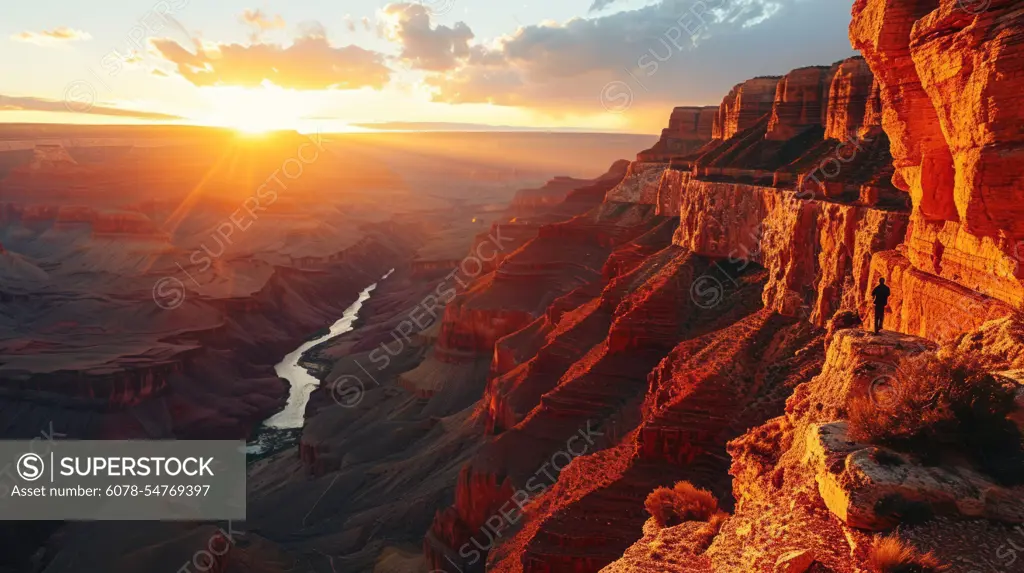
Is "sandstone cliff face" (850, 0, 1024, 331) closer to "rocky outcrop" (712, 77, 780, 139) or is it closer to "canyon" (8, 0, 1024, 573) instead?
"canyon" (8, 0, 1024, 573)

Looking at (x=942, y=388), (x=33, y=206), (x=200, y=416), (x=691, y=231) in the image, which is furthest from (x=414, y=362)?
(x=33, y=206)

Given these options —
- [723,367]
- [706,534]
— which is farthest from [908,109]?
[706,534]

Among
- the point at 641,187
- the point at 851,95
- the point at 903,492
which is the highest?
the point at 851,95

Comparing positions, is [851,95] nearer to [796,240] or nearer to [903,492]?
[796,240]

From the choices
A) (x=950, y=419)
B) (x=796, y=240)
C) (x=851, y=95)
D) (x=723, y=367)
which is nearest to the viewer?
(x=950, y=419)

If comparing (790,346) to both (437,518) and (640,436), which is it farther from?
(437,518)

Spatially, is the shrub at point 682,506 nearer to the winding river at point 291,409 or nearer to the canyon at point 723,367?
the canyon at point 723,367
